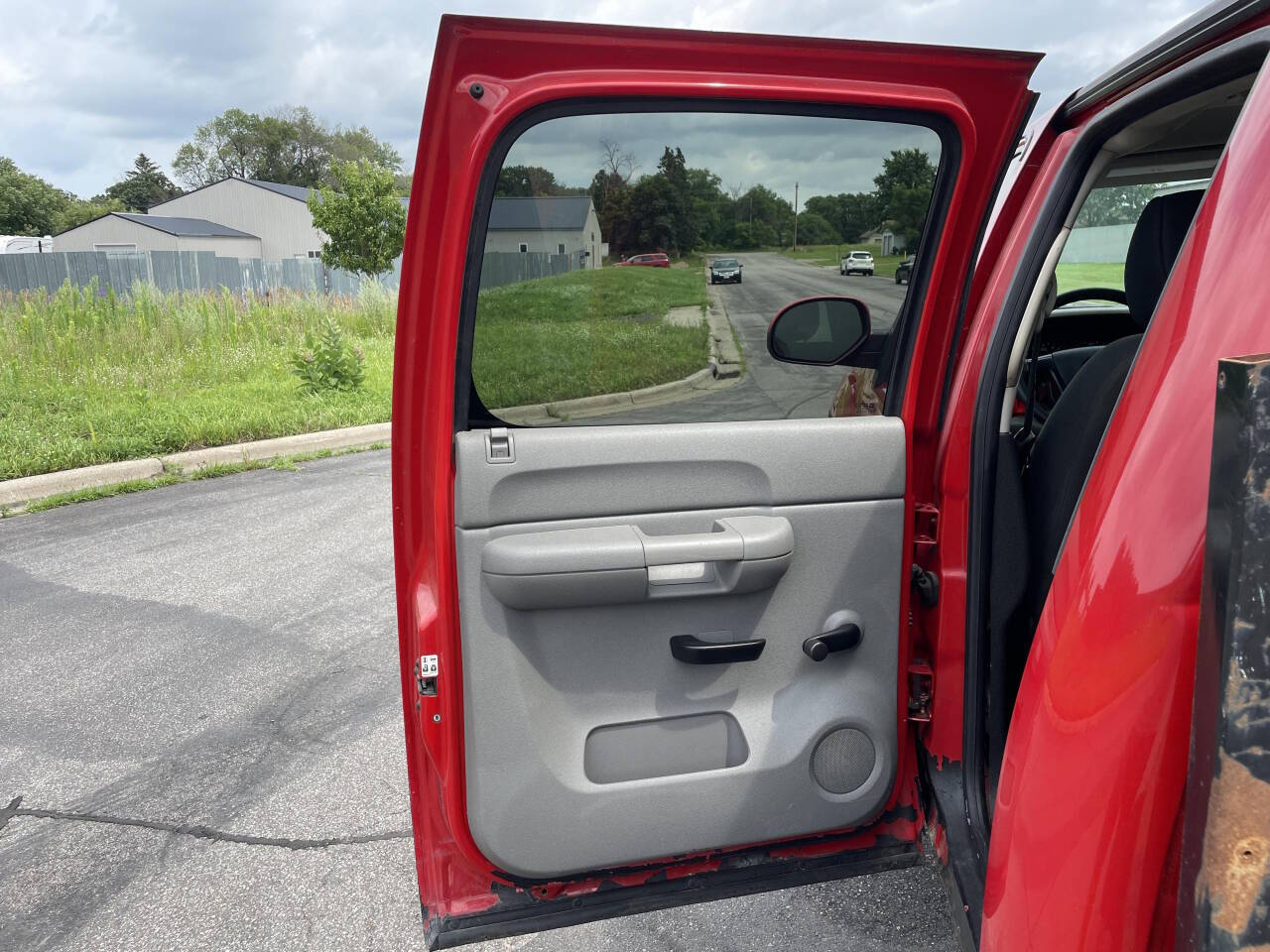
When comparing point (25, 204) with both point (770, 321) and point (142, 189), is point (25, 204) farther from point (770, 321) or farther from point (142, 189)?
point (770, 321)

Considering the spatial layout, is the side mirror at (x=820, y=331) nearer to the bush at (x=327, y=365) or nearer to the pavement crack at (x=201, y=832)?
the pavement crack at (x=201, y=832)

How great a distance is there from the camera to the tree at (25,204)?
70750mm

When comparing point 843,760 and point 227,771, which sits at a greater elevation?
point 843,760

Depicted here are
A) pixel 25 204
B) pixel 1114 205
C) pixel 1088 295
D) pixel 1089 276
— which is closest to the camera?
pixel 1114 205

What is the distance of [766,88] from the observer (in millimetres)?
1660

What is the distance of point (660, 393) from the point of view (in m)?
1.94

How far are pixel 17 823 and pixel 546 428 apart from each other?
2496 mm

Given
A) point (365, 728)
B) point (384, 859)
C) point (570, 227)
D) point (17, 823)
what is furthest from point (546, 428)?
point (17, 823)

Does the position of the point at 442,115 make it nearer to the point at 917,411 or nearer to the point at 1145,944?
the point at 917,411

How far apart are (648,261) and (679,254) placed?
0.08m

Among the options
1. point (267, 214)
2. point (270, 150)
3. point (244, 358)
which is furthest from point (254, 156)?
point (244, 358)

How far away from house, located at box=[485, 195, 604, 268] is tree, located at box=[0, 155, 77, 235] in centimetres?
8226

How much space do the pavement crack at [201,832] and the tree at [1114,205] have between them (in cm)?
265

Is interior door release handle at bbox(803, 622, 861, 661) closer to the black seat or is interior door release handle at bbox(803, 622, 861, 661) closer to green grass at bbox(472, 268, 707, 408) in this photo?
the black seat
